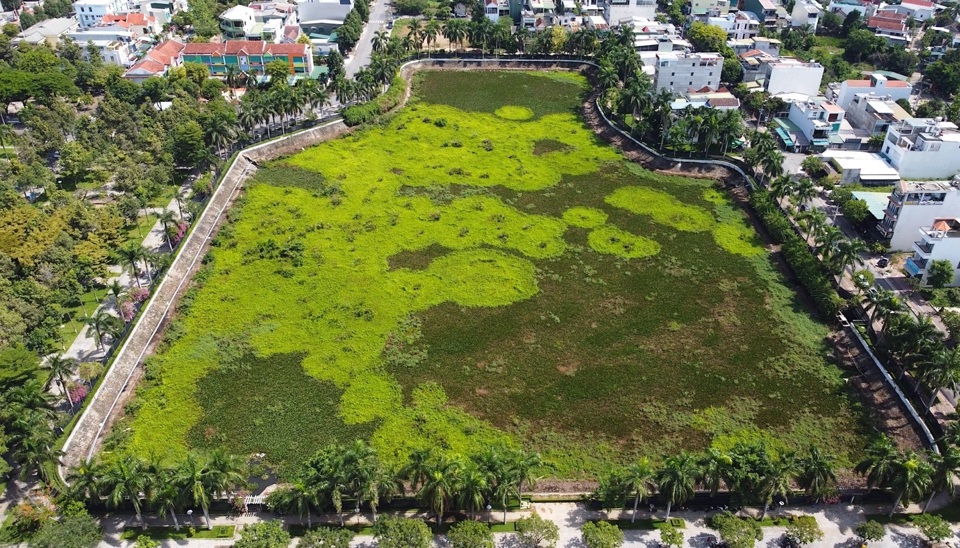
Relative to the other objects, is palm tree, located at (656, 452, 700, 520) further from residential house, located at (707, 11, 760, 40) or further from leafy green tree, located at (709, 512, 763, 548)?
residential house, located at (707, 11, 760, 40)

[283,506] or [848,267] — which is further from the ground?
[848,267]

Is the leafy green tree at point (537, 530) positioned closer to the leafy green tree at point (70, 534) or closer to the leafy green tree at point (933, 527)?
the leafy green tree at point (933, 527)

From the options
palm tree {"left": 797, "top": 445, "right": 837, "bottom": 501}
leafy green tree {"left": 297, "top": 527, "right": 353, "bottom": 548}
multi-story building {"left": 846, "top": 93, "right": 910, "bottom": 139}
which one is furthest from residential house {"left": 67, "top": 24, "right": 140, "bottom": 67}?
multi-story building {"left": 846, "top": 93, "right": 910, "bottom": 139}

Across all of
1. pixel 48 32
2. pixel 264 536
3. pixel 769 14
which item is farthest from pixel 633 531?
pixel 48 32

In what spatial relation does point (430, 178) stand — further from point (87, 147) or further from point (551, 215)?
point (87, 147)

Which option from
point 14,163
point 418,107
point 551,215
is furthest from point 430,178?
point 14,163

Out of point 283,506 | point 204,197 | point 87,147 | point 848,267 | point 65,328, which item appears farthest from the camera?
point 87,147
